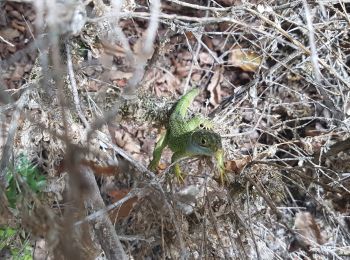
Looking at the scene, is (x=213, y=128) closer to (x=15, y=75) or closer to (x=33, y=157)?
(x=33, y=157)

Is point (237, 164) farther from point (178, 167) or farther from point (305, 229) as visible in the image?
point (305, 229)

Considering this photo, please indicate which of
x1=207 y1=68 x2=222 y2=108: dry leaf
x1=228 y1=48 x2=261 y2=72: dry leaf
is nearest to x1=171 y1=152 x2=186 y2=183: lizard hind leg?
x1=207 y1=68 x2=222 y2=108: dry leaf

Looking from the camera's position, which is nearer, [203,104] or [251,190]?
[251,190]

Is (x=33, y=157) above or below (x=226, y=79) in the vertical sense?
below

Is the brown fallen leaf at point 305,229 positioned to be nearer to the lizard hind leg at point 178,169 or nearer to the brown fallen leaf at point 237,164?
the brown fallen leaf at point 237,164

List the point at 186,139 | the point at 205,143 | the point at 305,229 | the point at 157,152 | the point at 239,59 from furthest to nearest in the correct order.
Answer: the point at 239,59, the point at 305,229, the point at 157,152, the point at 186,139, the point at 205,143

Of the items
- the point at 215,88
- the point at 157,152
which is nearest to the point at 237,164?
the point at 157,152

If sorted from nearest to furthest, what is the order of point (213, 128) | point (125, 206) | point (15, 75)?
point (125, 206) → point (213, 128) → point (15, 75)

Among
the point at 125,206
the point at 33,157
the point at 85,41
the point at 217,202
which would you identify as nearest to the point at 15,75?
the point at 33,157
